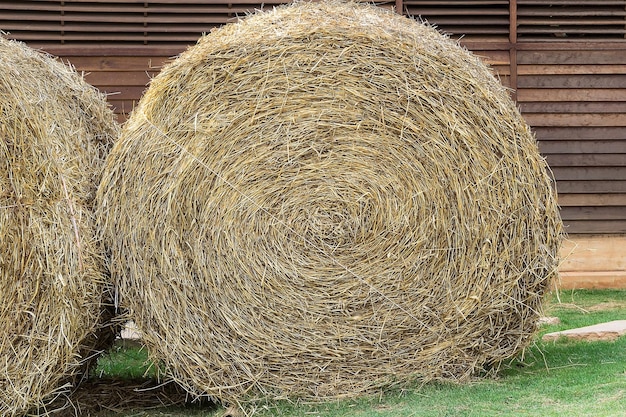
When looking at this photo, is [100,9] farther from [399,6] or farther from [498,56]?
[498,56]

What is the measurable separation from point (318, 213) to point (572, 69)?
4.14 meters

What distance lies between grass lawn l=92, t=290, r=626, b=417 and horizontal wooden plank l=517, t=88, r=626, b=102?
9.58 ft

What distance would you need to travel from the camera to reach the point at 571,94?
8125 mm

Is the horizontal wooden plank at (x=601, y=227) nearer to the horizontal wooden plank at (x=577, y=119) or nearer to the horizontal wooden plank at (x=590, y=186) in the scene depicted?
the horizontal wooden plank at (x=590, y=186)

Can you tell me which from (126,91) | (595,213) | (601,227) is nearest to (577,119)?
(595,213)

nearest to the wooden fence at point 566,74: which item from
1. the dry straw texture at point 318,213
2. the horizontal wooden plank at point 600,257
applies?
the horizontal wooden plank at point 600,257

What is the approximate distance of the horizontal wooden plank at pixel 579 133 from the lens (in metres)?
8.12

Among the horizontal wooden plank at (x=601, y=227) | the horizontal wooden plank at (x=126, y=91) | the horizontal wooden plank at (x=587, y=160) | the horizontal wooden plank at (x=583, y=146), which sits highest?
the horizontal wooden plank at (x=126, y=91)

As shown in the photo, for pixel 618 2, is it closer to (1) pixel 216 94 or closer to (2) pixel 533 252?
(2) pixel 533 252

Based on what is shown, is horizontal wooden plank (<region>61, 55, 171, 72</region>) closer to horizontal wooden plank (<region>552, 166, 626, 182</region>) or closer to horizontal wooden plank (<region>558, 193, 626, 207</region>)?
horizontal wooden plank (<region>552, 166, 626, 182</region>)

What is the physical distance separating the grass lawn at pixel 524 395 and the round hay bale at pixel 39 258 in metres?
0.65

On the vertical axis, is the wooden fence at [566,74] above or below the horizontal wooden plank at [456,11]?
below

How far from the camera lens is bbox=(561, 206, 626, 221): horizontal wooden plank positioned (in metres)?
8.09

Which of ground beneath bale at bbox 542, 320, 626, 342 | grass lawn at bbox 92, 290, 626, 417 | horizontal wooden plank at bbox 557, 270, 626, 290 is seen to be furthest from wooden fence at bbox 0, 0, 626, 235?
grass lawn at bbox 92, 290, 626, 417
